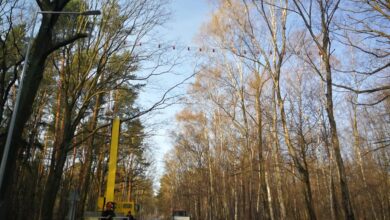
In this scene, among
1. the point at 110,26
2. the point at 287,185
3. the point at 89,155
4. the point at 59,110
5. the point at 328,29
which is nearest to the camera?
the point at 328,29

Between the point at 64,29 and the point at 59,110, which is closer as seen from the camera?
the point at 64,29

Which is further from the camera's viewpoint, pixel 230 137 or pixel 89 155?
pixel 230 137

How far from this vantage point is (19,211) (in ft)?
78.2

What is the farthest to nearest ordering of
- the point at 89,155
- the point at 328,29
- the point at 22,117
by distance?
the point at 89,155
the point at 328,29
the point at 22,117

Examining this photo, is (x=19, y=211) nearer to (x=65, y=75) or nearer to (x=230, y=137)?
(x=65, y=75)

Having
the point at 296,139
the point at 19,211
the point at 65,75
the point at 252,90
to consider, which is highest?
the point at 252,90

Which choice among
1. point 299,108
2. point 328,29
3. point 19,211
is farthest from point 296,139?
point 19,211

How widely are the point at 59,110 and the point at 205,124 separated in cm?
1569

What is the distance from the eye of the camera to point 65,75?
1445 centimetres

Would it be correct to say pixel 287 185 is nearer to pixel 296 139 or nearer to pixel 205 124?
pixel 205 124

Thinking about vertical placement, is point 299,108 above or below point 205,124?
→ below

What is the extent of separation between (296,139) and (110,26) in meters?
10.5

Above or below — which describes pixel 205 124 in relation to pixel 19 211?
above

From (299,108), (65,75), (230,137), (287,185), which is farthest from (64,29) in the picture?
(287,185)
